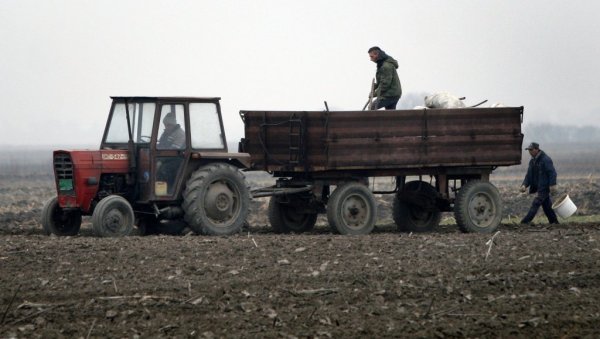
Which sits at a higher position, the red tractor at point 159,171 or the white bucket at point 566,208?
the red tractor at point 159,171

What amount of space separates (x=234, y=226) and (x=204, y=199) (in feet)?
2.18

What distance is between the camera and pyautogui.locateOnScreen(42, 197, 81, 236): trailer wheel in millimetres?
16422

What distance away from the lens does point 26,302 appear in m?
10.5

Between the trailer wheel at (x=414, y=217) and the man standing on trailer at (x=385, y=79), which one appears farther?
the trailer wheel at (x=414, y=217)

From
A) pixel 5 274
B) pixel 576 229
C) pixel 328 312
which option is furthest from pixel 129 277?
pixel 576 229

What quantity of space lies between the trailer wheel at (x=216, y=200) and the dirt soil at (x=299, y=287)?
87cm

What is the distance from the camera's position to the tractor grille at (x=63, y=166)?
15922 mm

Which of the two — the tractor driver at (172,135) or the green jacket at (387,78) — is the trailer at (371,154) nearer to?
the green jacket at (387,78)

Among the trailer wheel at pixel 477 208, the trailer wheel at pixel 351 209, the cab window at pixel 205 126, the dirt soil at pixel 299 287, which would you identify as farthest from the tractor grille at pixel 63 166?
the trailer wheel at pixel 477 208

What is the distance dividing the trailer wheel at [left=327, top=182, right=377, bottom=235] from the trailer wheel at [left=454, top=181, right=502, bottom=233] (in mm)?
1432

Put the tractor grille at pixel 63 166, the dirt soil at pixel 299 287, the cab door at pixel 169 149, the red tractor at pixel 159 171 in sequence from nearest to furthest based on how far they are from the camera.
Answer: the dirt soil at pixel 299 287 < the tractor grille at pixel 63 166 < the red tractor at pixel 159 171 < the cab door at pixel 169 149

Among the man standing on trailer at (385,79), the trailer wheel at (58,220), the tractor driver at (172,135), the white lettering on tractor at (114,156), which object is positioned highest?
the man standing on trailer at (385,79)

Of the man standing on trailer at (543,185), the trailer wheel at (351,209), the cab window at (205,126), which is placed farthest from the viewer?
the man standing on trailer at (543,185)

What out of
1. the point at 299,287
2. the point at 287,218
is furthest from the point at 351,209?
the point at 299,287
